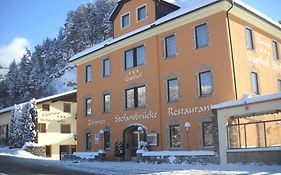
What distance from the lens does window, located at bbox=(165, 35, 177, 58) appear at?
25906 mm

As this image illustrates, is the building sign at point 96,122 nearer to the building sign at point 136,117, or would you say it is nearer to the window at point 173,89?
the building sign at point 136,117

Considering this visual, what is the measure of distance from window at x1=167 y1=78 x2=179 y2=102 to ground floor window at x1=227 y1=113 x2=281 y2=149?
5.14 meters

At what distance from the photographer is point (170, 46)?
26234 mm

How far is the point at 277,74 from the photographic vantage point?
27906 mm

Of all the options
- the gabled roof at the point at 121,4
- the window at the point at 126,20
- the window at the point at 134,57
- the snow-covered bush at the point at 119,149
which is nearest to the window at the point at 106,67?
the window at the point at 134,57

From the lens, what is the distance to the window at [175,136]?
A: 24500 millimetres

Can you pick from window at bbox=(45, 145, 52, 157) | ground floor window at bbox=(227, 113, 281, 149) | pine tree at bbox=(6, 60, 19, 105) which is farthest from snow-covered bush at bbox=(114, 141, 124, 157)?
pine tree at bbox=(6, 60, 19, 105)

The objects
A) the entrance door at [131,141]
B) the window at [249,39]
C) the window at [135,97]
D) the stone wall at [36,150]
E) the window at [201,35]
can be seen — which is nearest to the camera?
the window at [201,35]

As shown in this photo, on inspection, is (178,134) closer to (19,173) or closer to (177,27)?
(177,27)

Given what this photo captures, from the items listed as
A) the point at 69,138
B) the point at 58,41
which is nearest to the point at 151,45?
the point at 69,138

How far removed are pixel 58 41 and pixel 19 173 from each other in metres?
69.5

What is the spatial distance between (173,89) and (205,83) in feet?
9.02

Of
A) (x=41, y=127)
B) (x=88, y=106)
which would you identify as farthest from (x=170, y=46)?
(x=41, y=127)

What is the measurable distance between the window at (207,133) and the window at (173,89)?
315 centimetres
